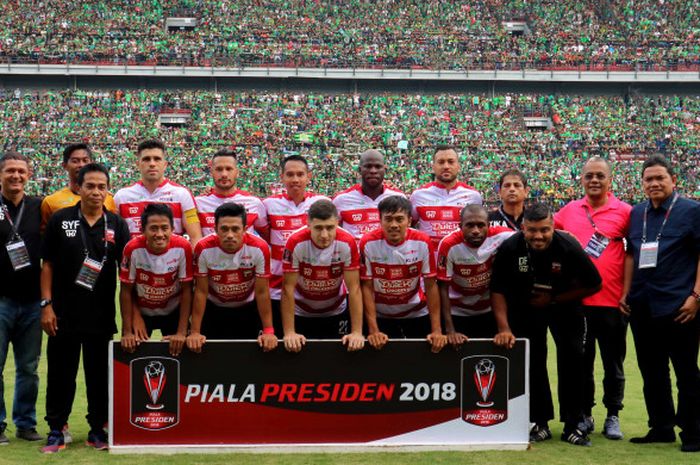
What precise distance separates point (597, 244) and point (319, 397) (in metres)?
2.35

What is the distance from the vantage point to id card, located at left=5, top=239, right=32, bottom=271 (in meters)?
5.96

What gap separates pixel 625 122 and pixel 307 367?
36.4 meters

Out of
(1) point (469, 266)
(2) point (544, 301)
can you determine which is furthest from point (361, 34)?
(2) point (544, 301)

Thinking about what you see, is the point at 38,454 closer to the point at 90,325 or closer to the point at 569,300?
the point at 90,325

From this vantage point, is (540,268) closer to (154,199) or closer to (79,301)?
(154,199)

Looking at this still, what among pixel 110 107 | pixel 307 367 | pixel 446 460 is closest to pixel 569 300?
pixel 446 460

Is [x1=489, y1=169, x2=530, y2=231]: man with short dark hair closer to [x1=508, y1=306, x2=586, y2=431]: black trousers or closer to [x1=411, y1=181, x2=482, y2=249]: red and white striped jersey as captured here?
[x1=411, y1=181, x2=482, y2=249]: red and white striped jersey

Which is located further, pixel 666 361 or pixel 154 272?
pixel 666 361

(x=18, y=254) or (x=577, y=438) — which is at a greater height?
(x=18, y=254)

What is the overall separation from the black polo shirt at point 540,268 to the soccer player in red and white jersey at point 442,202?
120 centimetres

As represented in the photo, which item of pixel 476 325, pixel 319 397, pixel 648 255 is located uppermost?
pixel 648 255

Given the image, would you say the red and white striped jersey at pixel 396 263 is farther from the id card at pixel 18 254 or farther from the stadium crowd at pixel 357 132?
the stadium crowd at pixel 357 132

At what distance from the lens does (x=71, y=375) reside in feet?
19.3

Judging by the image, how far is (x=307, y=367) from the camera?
5699mm
